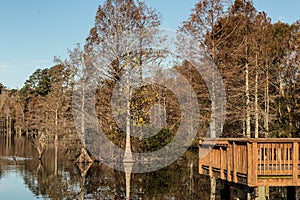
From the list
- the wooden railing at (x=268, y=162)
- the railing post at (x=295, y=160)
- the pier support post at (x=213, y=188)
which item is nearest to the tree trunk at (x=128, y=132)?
the pier support post at (x=213, y=188)

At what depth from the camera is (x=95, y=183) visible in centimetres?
1953

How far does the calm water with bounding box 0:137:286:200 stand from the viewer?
16.4 metres

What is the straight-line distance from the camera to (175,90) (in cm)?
3547

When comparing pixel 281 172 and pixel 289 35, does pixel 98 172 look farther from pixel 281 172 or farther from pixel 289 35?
pixel 289 35

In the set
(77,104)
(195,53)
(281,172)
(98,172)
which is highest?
(195,53)

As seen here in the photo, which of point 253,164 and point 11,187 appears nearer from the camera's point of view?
point 253,164

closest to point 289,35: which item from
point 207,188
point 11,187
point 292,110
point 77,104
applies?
point 292,110

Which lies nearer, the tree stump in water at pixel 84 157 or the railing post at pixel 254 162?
the railing post at pixel 254 162

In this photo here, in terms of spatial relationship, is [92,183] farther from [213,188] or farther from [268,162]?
[268,162]

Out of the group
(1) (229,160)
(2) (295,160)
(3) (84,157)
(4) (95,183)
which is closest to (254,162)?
(2) (295,160)

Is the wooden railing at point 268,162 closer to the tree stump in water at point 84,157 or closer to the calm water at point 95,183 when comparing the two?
the calm water at point 95,183

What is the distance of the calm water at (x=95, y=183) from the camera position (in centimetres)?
1638

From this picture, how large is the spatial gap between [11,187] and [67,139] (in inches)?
444

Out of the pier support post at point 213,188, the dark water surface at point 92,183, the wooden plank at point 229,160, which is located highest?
the wooden plank at point 229,160
